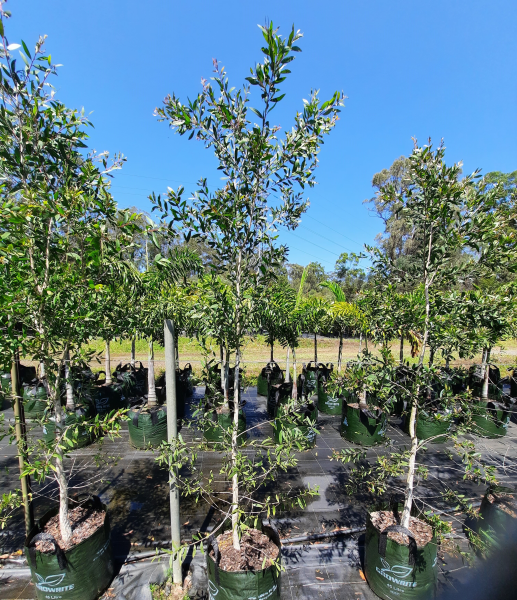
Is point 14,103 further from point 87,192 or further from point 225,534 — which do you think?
point 225,534

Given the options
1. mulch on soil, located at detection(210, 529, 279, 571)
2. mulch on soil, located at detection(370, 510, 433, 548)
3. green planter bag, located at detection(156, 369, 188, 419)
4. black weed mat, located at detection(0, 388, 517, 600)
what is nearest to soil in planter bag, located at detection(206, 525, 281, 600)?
mulch on soil, located at detection(210, 529, 279, 571)

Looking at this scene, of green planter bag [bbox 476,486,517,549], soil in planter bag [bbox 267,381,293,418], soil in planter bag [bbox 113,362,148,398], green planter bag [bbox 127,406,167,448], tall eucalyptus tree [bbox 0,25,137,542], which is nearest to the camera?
tall eucalyptus tree [bbox 0,25,137,542]

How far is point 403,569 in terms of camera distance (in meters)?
3.34

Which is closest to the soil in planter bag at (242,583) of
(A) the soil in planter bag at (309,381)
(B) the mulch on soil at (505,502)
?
(B) the mulch on soil at (505,502)

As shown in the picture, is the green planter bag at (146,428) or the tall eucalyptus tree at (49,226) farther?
the green planter bag at (146,428)

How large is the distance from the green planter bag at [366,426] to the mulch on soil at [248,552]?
4262 millimetres

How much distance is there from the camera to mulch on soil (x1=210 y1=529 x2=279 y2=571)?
315 cm

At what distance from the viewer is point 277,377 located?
10.5m

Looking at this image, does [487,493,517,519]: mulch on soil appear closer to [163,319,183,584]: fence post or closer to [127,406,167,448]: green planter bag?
A: [163,319,183,584]: fence post

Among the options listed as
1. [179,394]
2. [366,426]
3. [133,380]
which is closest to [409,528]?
[366,426]

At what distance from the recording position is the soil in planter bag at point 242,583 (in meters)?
2.99

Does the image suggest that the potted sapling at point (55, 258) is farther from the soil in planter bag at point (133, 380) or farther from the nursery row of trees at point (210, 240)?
the soil in planter bag at point (133, 380)

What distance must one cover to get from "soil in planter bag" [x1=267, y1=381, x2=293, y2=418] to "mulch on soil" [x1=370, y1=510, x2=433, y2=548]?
4.02 metres

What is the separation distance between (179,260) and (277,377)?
26.6 feet
